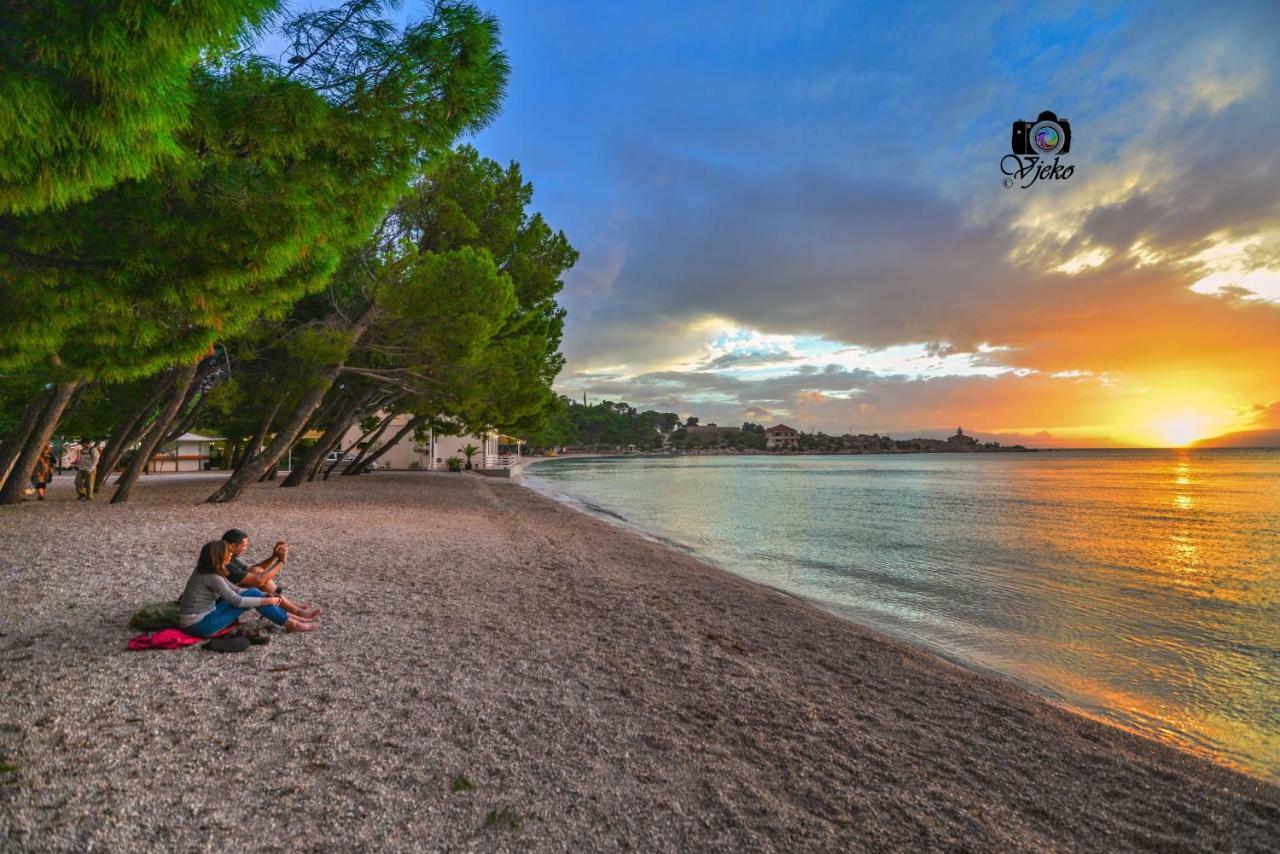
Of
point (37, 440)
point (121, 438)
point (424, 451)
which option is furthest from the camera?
point (424, 451)

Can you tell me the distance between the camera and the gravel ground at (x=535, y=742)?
2.81 metres

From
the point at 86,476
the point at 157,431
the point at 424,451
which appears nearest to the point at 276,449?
the point at 157,431

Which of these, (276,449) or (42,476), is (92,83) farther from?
(42,476)

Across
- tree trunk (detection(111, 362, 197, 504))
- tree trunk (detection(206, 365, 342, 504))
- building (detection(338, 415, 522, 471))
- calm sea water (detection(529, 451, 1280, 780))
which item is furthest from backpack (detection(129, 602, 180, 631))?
building (detection(338, 415, 522, 471))

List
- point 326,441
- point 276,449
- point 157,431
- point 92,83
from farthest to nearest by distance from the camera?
1. point 326,441
2. point 276,449
3. point 157,431
4. point 92,83

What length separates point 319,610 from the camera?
598 centimetres

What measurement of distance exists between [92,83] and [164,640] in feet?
12.6

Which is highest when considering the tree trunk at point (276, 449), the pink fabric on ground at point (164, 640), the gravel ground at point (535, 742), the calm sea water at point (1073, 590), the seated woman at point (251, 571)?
the tree trunk at point (276, 449)

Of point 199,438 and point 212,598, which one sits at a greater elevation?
point 199,438

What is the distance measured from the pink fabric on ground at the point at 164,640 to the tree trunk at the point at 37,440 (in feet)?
28.7

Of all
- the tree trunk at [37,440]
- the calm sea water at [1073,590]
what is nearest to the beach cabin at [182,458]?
the tree trunk at [37,440]

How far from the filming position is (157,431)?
13.7 meters

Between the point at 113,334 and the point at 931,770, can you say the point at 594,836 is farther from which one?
the point at 113,334

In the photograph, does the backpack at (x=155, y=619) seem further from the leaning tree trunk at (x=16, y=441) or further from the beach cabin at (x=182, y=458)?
the beach cabin at (x=182, y=458)
